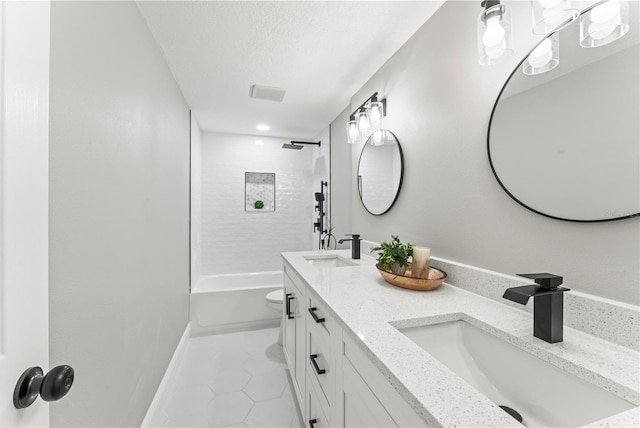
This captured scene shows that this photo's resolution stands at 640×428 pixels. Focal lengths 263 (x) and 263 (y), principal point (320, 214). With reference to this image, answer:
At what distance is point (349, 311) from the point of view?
0.93 m

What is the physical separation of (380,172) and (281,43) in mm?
1100

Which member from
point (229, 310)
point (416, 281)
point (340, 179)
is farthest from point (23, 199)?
point (229, 310)

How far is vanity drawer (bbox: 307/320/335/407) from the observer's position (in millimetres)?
1009

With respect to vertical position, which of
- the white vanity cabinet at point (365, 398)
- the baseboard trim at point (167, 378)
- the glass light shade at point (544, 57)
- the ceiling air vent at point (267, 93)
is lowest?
the baseboard trim at point (167, 378)

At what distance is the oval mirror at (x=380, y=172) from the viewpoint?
1.79 meters

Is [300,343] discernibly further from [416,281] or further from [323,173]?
[323,173]

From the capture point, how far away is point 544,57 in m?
0.91

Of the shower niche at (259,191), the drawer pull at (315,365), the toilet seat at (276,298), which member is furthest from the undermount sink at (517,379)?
the shower niche at (259,191)

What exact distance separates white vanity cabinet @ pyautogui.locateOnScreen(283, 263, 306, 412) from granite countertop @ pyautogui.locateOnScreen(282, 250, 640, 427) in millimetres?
358

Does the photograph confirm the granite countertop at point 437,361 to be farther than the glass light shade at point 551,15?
No

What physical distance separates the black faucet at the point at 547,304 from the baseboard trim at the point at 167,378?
6.41 ft

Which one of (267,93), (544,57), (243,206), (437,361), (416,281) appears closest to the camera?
(437,361)

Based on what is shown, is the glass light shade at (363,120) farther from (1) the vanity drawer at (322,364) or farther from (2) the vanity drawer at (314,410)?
(2) the vanity drawer at (314,410)

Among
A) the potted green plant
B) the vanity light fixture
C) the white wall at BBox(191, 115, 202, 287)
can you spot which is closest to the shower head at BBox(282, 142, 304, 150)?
the white wall at BBox(191, 115, 202, 287)
